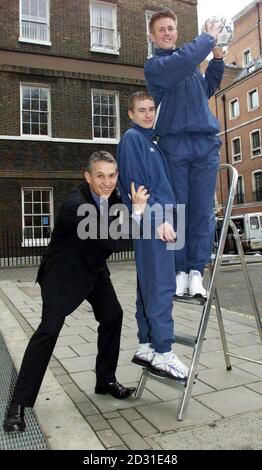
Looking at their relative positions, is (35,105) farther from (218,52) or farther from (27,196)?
(218,52)

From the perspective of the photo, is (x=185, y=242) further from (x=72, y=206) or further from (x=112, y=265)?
(x=112, y=265)

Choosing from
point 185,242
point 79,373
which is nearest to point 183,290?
point 185,242

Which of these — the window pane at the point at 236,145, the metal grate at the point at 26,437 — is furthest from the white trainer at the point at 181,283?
the window pane at the point at 236,145

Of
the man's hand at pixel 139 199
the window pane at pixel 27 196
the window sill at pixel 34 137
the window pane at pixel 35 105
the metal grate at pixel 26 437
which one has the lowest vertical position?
the metal grate at pixel 26 437

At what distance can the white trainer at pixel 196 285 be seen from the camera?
3.10 m

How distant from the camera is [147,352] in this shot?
3.10 metres

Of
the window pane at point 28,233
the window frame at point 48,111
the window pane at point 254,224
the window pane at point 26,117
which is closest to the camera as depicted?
the window pane at point 28,233

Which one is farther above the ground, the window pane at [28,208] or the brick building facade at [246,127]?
the brick building facade at [246,127]

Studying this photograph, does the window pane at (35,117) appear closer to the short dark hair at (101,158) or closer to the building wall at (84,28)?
the building wall at (84,28)

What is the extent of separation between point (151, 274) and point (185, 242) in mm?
454

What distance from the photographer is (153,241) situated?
290 cm

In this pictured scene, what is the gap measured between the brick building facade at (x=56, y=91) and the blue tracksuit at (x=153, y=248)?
15.1 metres

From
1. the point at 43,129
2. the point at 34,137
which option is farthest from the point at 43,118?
the point at 34,137

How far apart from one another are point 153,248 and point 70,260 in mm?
553
